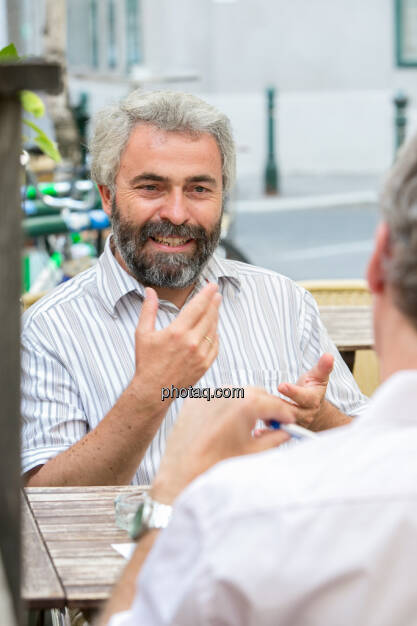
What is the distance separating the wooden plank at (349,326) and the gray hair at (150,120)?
1047 mm

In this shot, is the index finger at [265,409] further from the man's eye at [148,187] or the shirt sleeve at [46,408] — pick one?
the man's eye at [148,187]

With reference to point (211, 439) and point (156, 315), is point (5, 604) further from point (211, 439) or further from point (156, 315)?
point (156, 315)

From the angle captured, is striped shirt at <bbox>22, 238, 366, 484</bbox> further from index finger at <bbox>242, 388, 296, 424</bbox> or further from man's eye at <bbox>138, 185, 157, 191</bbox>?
index finger at <bbox>242, 388, 296, 424</bbox>

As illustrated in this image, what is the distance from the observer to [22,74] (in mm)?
1182

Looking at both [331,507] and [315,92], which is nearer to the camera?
[331,507]

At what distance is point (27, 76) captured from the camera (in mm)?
1184

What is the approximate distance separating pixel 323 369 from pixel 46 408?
0.64m

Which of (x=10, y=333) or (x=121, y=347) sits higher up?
(x=10, y=333)

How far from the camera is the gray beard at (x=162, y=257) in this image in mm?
2799

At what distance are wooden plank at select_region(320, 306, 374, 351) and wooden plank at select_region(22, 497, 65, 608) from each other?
6.18ft

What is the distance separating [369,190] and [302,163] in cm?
228

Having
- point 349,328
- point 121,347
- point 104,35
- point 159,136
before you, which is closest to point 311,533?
point 121,347

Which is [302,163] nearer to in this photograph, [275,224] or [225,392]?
[275,224]

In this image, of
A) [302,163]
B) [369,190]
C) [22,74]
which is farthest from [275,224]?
[22,74]
